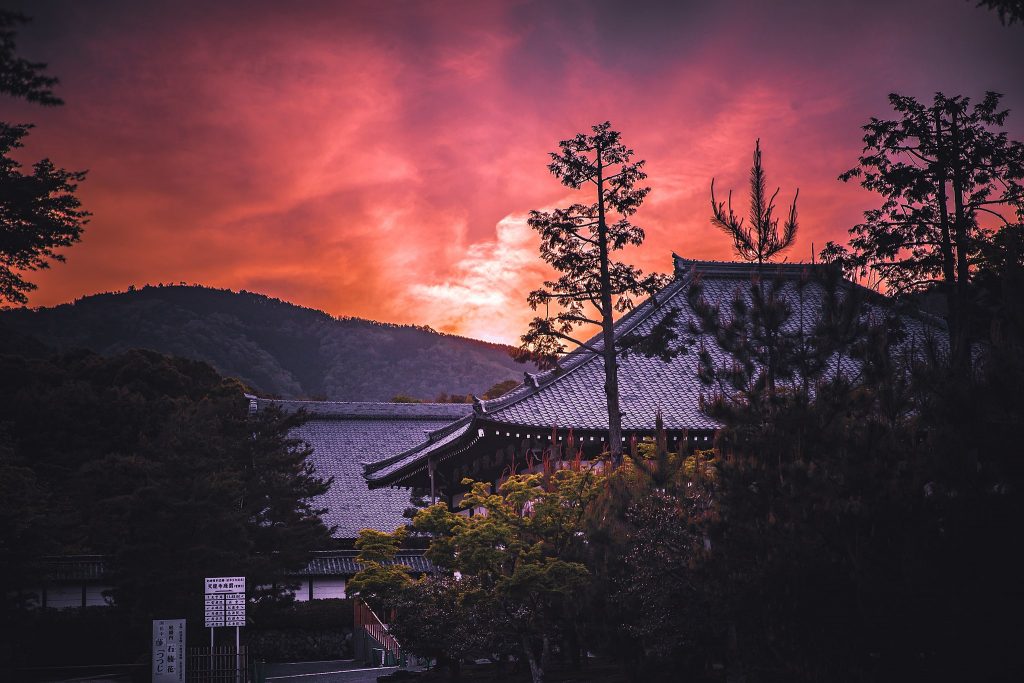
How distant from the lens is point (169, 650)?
21.6m

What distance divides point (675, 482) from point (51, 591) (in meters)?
31.9

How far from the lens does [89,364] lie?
58.3 meters

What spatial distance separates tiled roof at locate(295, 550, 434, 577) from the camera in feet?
133

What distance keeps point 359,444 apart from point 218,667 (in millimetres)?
31807

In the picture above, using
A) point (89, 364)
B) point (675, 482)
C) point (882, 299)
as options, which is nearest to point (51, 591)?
point (89, 364)

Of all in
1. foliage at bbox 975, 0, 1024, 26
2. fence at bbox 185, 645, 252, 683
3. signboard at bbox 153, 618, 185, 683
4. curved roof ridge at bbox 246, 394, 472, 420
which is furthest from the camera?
curved roof ridge at bbox 246, 394, 472, 420

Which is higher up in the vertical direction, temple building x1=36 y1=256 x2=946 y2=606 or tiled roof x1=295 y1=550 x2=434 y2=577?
temple building x1=36 y1=256 x2=946 y2=606

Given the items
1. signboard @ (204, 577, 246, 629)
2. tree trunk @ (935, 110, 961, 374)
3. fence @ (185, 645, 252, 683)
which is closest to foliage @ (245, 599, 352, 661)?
fence @ (185, 645, 252, 683)

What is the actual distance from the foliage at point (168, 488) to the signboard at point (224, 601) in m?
5.72

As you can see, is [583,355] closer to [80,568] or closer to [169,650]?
[169,650]

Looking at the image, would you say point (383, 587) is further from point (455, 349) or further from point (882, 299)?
point (455, 349)

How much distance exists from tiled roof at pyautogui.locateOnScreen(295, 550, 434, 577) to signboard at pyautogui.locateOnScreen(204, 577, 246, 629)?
63.4ft

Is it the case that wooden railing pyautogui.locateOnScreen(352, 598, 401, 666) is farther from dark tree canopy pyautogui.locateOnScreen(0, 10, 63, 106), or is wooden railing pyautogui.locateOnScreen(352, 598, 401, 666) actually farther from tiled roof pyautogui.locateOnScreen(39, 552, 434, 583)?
dark tree canopy pyautogui.locateOnScreen(0, 10, 63, 106)

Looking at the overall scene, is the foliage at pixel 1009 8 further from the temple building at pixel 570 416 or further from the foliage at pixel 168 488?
the foliage at pixel 168 488
